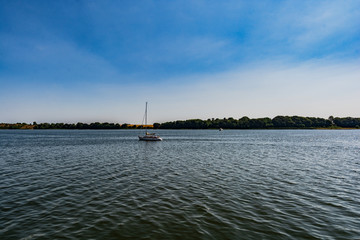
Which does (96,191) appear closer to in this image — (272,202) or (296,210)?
(272,202)

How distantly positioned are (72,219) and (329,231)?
14193 millimetres

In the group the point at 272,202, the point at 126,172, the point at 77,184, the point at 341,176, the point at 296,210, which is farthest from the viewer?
the point at 126,172

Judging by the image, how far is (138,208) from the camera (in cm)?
1341

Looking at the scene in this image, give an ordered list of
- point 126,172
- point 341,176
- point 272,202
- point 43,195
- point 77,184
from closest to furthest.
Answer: point 272,202 < point 43,195 < point 77,184 < point 341,176 < point 126,172

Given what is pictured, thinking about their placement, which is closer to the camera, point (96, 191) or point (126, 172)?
point (96, 191)

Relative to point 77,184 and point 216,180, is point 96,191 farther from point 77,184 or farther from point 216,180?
point 216,180

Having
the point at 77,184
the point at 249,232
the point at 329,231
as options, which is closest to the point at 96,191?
the point at 77,184

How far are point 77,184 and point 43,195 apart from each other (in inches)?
135

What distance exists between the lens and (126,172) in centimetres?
2514

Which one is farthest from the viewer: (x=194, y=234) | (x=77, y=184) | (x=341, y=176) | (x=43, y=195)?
(x=341, y=176)

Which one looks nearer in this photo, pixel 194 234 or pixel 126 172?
pixel 194 234

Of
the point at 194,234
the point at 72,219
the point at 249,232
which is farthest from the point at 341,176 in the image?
the point at 72,219

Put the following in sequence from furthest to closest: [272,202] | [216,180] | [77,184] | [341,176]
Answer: [341,176]
[216,180]
[77,184]
[272,202]

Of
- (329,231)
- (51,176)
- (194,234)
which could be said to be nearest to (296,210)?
(329,231)
